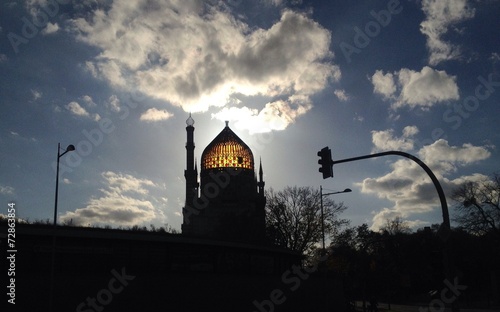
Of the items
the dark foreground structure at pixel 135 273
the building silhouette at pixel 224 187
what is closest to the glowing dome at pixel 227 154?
the building silhouette at pixel 224 187

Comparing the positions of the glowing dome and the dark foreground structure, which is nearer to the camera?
the dark foreground structure

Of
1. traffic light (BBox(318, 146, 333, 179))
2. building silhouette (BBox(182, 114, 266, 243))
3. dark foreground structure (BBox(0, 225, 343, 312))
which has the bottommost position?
dark foreground structure (BBox(0, 225, 343, 312))

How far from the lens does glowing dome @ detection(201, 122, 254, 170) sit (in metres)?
81.6

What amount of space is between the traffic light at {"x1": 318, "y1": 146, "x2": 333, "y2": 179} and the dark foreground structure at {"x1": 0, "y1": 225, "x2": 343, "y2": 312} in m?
15.1

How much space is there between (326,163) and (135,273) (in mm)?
16570

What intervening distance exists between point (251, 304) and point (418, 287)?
2236 inches

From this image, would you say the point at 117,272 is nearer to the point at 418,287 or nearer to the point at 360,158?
the point at 360,158

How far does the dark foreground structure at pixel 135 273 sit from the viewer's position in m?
25.3

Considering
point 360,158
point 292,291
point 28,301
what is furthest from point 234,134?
point 360,158

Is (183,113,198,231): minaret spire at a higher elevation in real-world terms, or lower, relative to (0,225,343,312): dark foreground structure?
higher

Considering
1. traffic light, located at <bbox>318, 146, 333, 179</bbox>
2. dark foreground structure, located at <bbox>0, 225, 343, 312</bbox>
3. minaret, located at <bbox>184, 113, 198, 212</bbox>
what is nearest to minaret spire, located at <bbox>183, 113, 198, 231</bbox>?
minaret, located at <bbox>184, 113, 198, 212</bbox>

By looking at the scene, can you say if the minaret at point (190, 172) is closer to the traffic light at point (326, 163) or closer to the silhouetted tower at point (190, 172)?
the silhouetted tower at point (190, 172)

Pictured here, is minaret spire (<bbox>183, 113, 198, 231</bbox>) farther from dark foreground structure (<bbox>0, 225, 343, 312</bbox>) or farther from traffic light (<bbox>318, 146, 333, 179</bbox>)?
traffic light (<bbox>318, 146, 333, 179</bbox>)

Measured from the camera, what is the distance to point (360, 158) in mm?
17016
